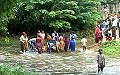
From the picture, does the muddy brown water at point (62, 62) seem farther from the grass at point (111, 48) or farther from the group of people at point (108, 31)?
the group of people at point (108, 31)

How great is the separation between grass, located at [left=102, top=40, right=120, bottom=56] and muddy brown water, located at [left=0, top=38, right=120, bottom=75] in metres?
0.78

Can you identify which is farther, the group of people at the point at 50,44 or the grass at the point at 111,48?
the group of people at the point at 50,44

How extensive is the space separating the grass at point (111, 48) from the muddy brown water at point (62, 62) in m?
0.78

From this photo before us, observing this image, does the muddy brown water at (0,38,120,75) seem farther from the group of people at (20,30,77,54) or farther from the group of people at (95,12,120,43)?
the group of people at (95,12,120,43)

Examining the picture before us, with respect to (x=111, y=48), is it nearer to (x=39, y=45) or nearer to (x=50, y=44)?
(x=50, y=44)

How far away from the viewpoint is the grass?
22.1 m

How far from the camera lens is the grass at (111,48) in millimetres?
22138

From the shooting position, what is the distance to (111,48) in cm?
2298

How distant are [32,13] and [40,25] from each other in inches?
76.9

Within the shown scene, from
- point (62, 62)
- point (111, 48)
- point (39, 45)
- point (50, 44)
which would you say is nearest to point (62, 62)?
point (62, 62)

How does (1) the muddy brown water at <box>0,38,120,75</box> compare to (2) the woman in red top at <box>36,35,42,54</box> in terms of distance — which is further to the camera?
(2) the woman in red top at <box>36,35,42,54</box>

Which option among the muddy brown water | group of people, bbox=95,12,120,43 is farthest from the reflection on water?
group of people, bbox=95,12,120,43

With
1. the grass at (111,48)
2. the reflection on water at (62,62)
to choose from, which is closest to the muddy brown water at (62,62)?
the reflection on water at (62,62)

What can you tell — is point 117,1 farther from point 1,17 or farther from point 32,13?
point 1,17
